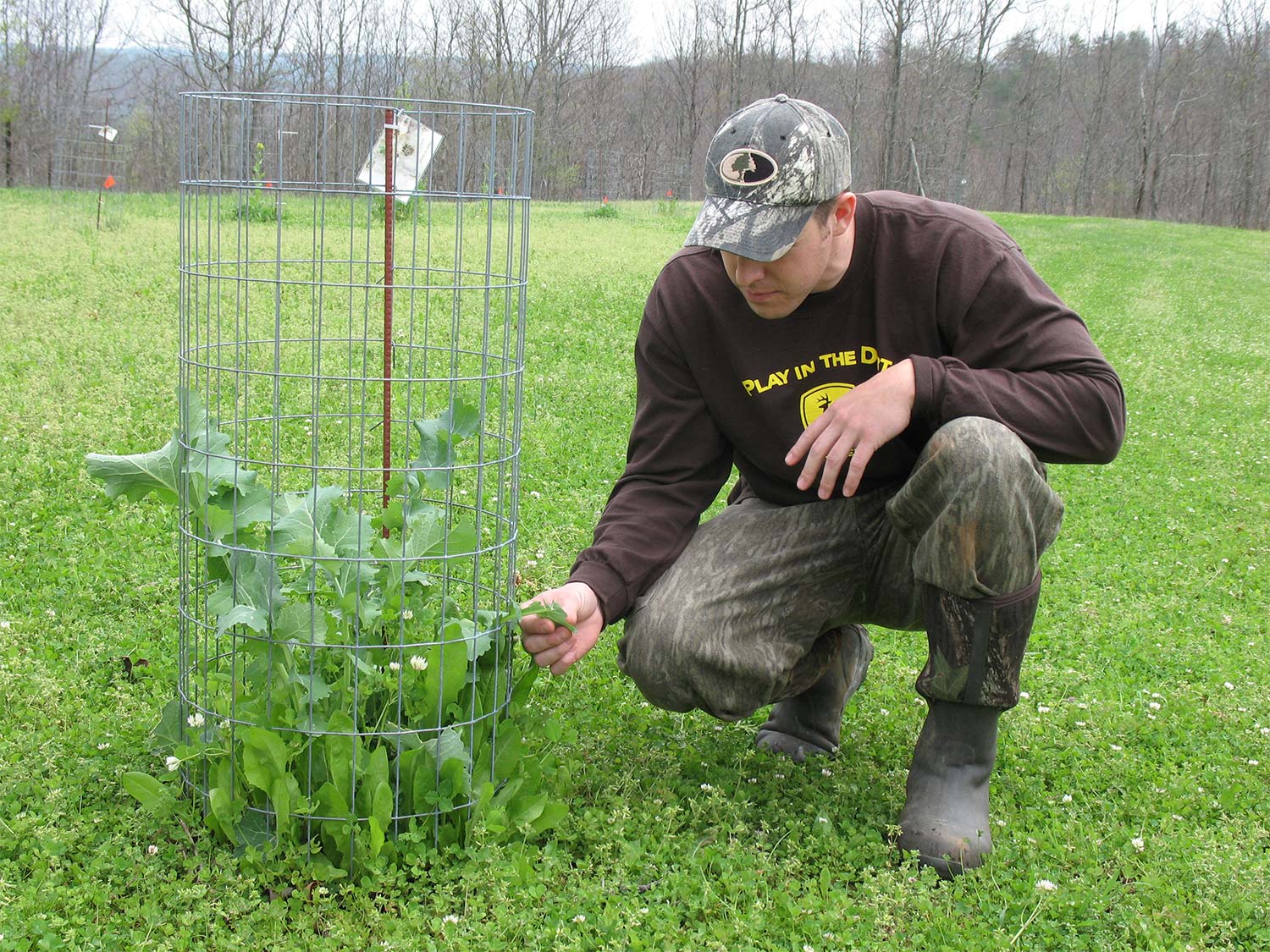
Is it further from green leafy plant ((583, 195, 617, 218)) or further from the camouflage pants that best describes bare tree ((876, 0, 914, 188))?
the camouflage pants

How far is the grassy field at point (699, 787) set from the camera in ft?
6.57

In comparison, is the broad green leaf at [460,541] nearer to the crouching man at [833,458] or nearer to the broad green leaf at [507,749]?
the crouching man at [833,458]

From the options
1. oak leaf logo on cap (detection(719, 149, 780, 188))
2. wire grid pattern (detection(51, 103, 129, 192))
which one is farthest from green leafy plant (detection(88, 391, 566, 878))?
wire grid pattern (detection(51, 103, 129, 192))

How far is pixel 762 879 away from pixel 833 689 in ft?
2.29

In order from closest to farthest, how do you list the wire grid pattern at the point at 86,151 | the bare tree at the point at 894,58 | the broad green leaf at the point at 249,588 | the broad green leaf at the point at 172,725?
the broad green leaf at the point at 249,588
the broad green leaf at the point at 172,725
the wire grid pattern at the point at 86,151
the bare tree at the point at 894,58

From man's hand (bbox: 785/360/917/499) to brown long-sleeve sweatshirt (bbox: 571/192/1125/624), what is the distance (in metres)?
0.06

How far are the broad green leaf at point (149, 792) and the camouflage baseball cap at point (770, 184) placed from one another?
1424mm

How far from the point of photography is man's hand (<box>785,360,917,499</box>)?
214cm

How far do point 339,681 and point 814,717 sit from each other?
1156 mm

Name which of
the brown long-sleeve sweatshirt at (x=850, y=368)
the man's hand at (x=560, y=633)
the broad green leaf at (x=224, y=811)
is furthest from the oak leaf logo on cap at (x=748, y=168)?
the broad green leaf at (x=224, y=811)

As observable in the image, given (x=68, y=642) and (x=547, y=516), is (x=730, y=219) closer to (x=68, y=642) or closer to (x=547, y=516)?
(x=68, y=642)

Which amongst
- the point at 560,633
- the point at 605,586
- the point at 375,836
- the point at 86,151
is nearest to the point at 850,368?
the point at 605,586

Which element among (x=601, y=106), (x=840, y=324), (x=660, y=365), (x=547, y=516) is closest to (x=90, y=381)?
(x=547, y=516)

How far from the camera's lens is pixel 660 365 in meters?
2.65
